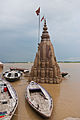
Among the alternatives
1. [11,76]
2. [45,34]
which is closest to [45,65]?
[45,34]

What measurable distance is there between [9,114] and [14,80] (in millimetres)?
14151

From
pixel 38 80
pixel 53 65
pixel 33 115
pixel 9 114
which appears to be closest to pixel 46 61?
pixel 53 65

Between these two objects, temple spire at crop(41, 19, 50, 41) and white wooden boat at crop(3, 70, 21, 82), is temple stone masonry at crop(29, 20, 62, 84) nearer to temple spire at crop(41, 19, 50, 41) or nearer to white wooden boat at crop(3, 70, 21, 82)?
temple spire at crop(41, 19, 50, 41)

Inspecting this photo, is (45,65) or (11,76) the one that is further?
(11,76)

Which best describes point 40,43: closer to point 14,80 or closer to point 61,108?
point 14,80

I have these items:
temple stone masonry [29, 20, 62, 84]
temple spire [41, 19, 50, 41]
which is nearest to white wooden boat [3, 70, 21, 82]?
temple stone masonry [29, 20, 62, 84]

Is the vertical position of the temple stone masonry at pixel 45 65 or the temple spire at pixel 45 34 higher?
the temple spire at pixel 45 34

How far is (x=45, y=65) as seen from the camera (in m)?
18.1

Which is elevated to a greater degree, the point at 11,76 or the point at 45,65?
the point at 45,65

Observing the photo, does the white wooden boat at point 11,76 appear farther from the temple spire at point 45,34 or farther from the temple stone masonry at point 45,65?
the temple spire at point 45,34

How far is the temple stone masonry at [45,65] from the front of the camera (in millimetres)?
17375

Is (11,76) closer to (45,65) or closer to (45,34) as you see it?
(45,65)

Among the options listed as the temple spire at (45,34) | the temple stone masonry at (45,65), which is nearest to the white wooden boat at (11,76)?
the temple stone masonry at (45,65)

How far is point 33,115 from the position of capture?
7.82m
